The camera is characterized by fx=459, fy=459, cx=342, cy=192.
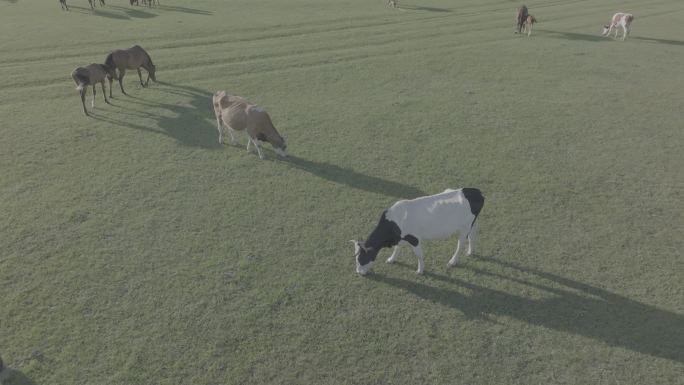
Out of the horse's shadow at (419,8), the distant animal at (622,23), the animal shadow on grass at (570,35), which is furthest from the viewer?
the horse's shadow at (419,8)

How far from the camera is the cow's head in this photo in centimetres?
779

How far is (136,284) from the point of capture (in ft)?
25.9

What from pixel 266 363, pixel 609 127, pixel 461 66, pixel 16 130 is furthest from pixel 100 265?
pixel 461 66

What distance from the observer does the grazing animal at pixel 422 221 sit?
7648 millimetres

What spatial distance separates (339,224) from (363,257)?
1599 millimetres

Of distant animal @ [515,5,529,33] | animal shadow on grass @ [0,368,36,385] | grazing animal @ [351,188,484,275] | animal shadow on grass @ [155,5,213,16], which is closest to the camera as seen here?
animal shadow on grass @ [0,368,36,385]

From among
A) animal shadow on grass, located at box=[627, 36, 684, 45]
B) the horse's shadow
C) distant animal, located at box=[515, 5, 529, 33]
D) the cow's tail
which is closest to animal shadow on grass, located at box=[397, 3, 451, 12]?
the horse's shadow

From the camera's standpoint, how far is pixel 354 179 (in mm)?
10828

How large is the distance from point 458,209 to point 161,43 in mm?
18419

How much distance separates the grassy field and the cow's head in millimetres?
227

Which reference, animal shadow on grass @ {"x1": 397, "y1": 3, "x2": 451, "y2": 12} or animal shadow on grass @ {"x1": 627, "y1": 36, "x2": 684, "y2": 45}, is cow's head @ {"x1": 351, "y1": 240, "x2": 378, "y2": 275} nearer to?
animal shadow on grass @ {"x1": 627, "y1": 36, "x2": 684, "y2": 45}

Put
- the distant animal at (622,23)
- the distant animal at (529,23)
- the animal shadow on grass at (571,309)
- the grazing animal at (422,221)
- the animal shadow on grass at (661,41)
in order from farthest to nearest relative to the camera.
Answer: the distant animal at (529,23) → the distant animal at (622,23) → the animal shadow on grass at (661,41) → the grazing animal at (422,221) → the animal shadow on grass at (571,309)

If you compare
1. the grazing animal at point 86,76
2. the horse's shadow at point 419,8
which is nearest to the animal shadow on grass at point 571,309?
the grazing animal at point 86,76

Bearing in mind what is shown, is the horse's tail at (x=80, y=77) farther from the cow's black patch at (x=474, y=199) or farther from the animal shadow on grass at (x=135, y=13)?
the animal shadow on grass at (x=135, y=13)
